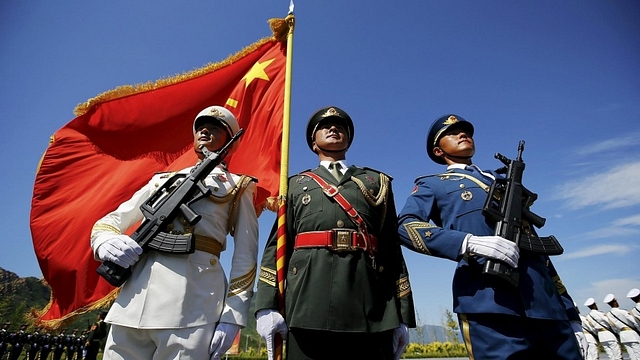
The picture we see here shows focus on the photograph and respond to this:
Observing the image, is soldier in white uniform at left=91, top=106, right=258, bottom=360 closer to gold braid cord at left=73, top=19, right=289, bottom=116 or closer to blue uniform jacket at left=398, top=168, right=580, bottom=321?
blue uniform jacket at left=398, top=168, right=580, bottom=321

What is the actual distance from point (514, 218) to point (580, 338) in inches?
37.6

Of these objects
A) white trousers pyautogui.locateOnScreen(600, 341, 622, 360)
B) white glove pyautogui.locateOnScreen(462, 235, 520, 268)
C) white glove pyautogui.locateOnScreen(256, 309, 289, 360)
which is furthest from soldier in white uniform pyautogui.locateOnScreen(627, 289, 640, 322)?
white glove pyautogui.locateOnScreen(256, 309, 289, 360)

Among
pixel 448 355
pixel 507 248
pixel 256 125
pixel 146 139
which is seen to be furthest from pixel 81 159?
pixel 448 355

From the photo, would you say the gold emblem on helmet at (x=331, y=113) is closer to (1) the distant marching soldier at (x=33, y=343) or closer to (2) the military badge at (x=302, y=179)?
(2) the military badge at (x=302, y=179)

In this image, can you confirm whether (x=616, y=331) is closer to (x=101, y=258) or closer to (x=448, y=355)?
(x=448, y=355)

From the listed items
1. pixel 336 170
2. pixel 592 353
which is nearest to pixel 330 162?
pixel 336 170

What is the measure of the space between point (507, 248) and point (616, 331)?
1357 centimetres

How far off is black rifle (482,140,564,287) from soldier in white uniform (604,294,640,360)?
11869mm

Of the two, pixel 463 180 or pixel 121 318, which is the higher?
pixel 463 180

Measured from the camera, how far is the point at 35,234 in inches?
163

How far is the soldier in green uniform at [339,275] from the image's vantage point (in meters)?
A: 2.41

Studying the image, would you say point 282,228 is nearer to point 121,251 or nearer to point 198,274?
point 198,274

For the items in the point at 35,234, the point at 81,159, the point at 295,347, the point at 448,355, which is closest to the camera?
the point at 295,347

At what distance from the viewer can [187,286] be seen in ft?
8.40
